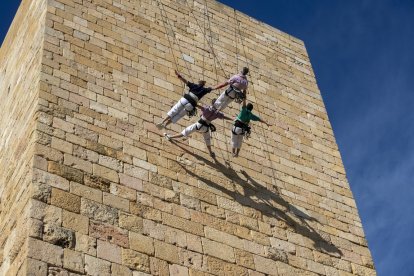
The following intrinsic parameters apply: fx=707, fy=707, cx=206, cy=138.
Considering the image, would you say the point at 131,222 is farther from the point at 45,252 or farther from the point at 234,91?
the point at 234,91

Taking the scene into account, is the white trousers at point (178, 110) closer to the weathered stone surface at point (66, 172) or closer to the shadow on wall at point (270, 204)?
the shadow on wall at point (270, 204)

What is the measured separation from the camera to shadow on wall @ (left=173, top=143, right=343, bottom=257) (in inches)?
327

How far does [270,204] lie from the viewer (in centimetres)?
852

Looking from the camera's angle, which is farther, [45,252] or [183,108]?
[183,108]

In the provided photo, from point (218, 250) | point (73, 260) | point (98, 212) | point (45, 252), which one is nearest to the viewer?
point (45, 252)

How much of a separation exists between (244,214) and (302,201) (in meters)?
1.17

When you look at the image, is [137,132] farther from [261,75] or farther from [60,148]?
[261,75]

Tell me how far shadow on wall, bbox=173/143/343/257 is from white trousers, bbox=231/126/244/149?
25cm

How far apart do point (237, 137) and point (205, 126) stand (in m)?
0.46

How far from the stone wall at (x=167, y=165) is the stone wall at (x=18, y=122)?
15 cm

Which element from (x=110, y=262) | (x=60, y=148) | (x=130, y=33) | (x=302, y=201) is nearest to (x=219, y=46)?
(x=130, y=33)

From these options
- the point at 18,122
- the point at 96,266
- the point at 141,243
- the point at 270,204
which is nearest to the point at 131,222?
the point at 141,243

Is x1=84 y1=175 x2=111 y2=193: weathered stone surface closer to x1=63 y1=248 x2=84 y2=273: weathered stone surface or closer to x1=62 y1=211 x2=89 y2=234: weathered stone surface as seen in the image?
x1=62 y1=211 x2=89 y2=234: weathered stone surface

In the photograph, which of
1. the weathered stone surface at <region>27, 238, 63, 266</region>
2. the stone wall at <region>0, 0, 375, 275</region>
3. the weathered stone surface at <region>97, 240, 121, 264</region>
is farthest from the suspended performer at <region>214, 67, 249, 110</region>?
the weathered stone surface at <region>27, 238, 63, 266</region>
